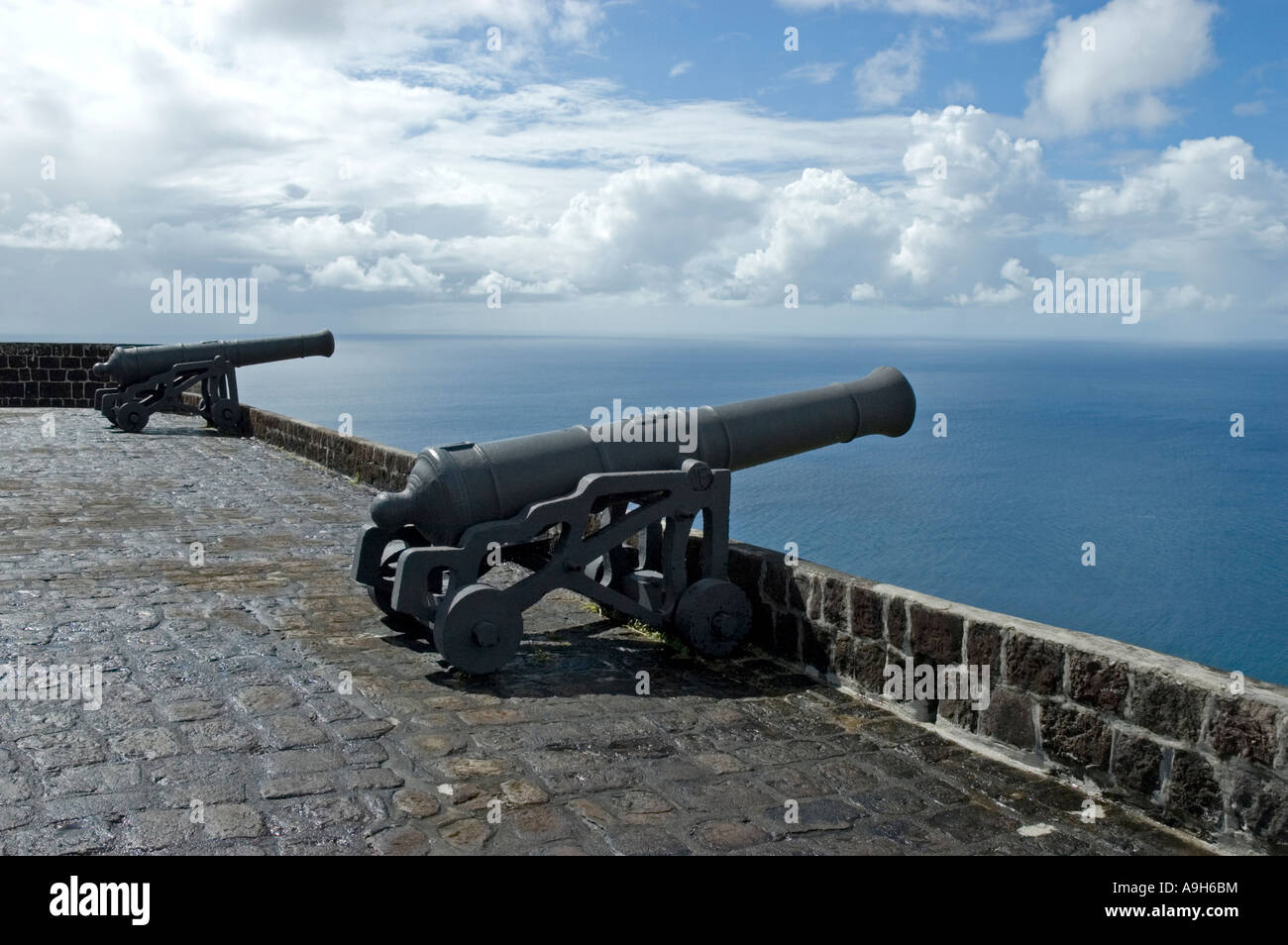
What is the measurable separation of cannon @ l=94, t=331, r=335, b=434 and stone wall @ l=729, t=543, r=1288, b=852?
13623 mm

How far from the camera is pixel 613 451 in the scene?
5.86m

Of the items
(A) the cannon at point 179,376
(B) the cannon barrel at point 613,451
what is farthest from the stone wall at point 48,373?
(B) the cannon barrel at point 613,451

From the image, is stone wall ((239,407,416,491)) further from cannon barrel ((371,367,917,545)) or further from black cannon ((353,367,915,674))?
cannon barrel ((371,367,917,545))

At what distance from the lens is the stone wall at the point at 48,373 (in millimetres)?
22031

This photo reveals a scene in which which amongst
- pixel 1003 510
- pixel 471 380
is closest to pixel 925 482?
pixel 1003 510

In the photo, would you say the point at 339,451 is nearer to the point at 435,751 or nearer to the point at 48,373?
the point at 435,751

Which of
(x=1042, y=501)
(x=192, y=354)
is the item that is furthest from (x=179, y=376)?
(x=1042, y=501)

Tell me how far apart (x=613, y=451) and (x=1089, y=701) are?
2593 millimetres

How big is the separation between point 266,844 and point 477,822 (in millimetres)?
635

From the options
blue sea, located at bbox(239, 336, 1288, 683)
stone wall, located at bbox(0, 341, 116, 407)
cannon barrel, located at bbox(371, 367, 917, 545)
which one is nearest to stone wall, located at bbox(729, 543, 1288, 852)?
cannon barrel, located at bbox(371, 367, 917, 545)

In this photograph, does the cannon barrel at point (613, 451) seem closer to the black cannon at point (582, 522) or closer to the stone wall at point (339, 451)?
the black cannon at point (582, 522)

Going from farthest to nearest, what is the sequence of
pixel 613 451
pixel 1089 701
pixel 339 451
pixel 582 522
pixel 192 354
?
1. pixel 192 354
2. pixel 339 451
3. pixel 613 451
4. pixel 582 522
5. pixel 1089 701

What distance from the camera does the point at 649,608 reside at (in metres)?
5.94

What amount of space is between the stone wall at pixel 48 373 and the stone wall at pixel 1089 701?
20.3m
